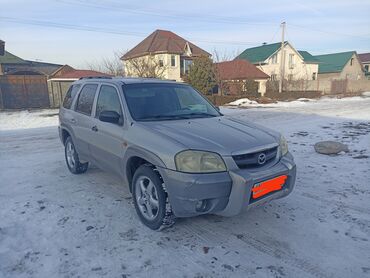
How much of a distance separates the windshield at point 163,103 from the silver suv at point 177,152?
1cm

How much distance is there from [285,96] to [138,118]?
85.9 feet

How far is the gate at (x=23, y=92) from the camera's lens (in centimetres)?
1797

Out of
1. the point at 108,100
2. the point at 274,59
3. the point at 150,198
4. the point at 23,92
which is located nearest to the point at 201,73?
the point at 23,92

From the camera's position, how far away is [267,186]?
3.15 metres

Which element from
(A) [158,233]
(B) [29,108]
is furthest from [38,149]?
(B) [29,108]

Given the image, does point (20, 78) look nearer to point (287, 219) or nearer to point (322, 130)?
point (322, 130)

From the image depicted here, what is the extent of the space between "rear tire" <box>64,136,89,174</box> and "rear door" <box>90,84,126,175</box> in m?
0.95

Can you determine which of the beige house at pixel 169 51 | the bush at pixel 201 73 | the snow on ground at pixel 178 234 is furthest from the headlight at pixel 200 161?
the beige house at pixel 169 51

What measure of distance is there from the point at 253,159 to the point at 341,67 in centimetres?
5178

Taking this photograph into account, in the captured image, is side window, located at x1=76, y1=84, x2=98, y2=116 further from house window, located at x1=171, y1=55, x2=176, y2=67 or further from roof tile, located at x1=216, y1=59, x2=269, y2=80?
house window, located at x1=171, y1=55, x2=176, y2=67

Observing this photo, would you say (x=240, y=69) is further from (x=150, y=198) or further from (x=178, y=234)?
(x=178, y=234)

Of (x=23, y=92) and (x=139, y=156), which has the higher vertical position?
(x=23, y=92)

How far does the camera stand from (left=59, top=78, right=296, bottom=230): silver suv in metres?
2.96

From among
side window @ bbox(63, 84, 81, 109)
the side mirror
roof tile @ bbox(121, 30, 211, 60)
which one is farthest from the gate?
the side mirror
